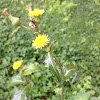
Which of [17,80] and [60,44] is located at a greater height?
[17,80]

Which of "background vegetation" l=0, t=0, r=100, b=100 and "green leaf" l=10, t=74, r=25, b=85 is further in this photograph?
"background vegetation" l=0, t=0, r=100, b=100

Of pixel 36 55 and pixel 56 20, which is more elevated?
pixel 56 20

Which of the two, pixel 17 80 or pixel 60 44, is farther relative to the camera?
pixel 60 44

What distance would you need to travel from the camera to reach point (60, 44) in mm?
2406

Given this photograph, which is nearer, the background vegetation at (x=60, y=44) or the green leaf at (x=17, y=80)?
the green leaf at (x=17, y=80)

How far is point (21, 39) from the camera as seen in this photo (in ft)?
8.57

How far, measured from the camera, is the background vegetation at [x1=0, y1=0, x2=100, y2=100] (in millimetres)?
2066

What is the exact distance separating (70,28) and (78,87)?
1262 millimetres

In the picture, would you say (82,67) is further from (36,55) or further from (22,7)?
(22,7)

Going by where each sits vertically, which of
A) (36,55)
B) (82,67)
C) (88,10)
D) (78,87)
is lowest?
(78,87)

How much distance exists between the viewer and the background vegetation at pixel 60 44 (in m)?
2.07

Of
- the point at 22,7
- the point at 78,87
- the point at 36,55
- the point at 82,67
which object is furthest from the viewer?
the point at 22,7

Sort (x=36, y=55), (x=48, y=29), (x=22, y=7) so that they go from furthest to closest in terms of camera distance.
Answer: (x=22, y=7) → (x=48, y=29) → (x=36, y=55)

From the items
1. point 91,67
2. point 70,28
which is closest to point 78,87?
point 91,67
